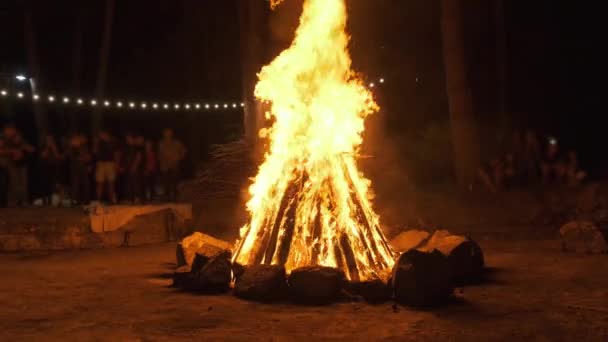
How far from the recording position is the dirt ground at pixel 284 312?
641 cm

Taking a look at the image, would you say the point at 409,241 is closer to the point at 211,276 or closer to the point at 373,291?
the point at 373,291

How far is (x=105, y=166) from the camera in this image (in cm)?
1511

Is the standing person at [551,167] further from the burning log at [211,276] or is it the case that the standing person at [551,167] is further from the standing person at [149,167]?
the burning log at [211,276]

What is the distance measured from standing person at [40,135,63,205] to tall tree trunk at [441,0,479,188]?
817 cm

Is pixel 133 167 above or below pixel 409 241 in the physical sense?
above

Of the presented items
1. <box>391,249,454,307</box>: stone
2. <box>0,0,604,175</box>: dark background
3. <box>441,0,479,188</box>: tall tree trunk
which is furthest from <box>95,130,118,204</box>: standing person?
<box>391,249,454,307</box>: stone

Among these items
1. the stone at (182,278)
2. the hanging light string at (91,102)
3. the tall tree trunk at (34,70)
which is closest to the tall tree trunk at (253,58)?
the hanging light string at (91,102)

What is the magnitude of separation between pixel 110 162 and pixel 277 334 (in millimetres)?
9566

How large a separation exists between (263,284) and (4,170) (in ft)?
27.5

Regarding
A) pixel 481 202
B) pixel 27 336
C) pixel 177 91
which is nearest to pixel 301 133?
pixel 27 336

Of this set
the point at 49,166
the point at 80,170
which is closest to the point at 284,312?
the point at 80,170

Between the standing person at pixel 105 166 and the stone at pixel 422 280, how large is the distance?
28.4ft

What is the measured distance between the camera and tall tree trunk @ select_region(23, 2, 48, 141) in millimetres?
20531

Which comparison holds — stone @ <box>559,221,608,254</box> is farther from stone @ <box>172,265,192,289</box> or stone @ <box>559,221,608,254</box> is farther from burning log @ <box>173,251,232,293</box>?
stone @ <box>172,265,192,289</box>
